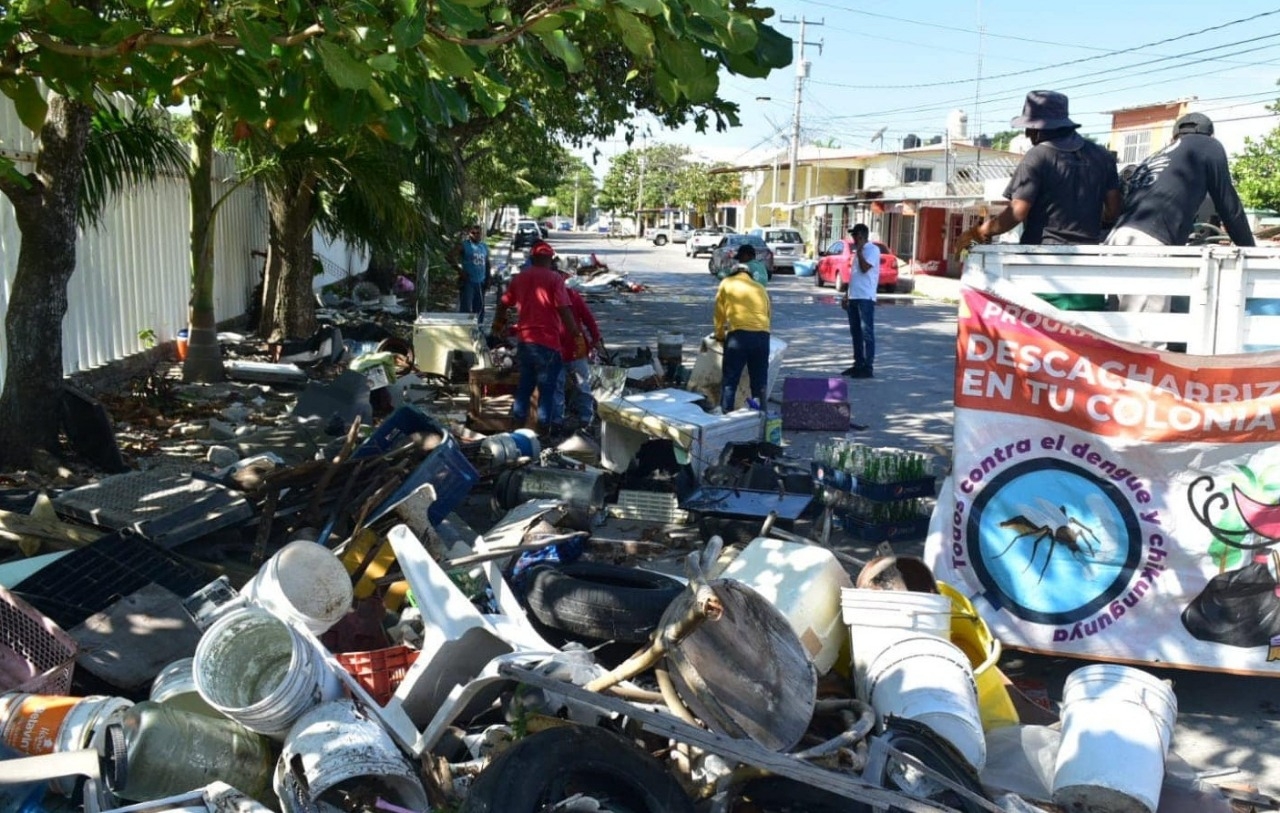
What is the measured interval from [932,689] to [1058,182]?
3.53 metres

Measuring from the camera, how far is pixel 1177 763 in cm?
425

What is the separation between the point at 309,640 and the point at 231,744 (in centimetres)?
45

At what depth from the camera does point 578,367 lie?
35.1 feet

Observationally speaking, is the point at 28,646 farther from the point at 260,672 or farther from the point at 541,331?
the point at 541,331

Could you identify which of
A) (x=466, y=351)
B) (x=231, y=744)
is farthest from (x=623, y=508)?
(x=466, y=351)

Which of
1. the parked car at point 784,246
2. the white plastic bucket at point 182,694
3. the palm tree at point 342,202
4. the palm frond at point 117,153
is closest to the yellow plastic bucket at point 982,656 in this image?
the white plastic bucket at point 182,694

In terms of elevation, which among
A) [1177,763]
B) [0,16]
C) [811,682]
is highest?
[0,16]

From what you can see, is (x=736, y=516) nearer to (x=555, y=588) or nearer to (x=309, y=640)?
(x=555, y=588)

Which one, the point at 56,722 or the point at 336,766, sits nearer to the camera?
the point at 336,766

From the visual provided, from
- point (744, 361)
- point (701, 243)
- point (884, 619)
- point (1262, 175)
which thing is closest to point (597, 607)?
point (884, 619)

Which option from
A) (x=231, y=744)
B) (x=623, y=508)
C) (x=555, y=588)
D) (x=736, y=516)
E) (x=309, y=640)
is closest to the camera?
(x=231, y=744)

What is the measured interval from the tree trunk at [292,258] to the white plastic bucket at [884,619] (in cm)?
1175

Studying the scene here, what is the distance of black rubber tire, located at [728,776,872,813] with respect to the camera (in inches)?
149

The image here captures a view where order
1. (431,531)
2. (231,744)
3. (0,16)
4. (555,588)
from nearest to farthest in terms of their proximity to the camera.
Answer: (231,744)
(0,16)
(555,588)
(431,531)
